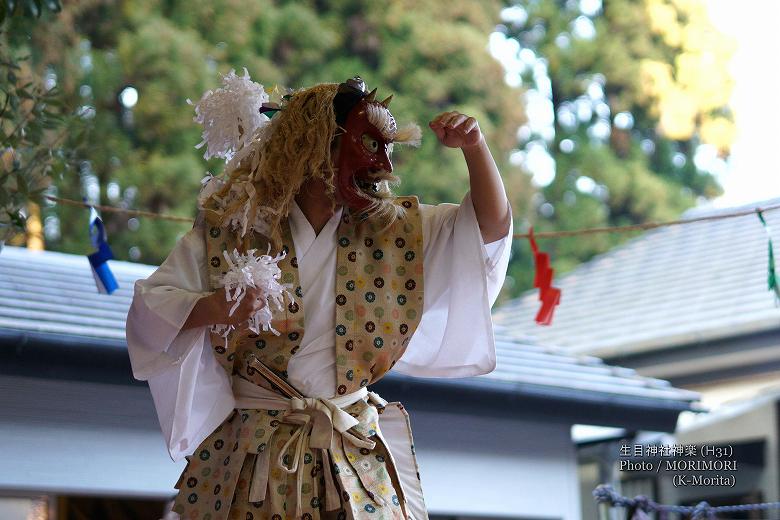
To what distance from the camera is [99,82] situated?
11023 millimetres

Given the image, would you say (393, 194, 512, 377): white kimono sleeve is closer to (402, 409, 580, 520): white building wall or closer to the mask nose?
the mask nose

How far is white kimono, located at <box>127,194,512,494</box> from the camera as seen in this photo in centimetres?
233

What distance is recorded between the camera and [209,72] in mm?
11461

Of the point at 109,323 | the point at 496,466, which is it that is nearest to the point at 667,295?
the point at 496,466

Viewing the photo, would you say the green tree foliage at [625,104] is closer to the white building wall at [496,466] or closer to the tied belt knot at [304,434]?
the white building wall at [496,466]

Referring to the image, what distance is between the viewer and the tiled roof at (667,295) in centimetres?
730

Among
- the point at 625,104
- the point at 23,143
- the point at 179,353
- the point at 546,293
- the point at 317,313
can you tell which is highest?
the point at 625,104

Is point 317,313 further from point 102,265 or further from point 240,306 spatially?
point 102,265

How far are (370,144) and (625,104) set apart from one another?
1393 cm

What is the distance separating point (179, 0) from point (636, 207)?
6907 millimetres

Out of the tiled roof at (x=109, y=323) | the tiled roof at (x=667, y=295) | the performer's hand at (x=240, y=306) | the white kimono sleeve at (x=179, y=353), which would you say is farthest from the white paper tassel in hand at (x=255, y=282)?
the tiled roof at (x=667, y=295)

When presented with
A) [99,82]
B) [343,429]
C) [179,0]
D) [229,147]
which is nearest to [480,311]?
[343,429]

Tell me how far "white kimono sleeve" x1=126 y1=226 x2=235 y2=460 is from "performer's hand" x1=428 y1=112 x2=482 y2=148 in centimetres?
60

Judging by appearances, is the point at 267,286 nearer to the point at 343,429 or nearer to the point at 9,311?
the point at 343,429
